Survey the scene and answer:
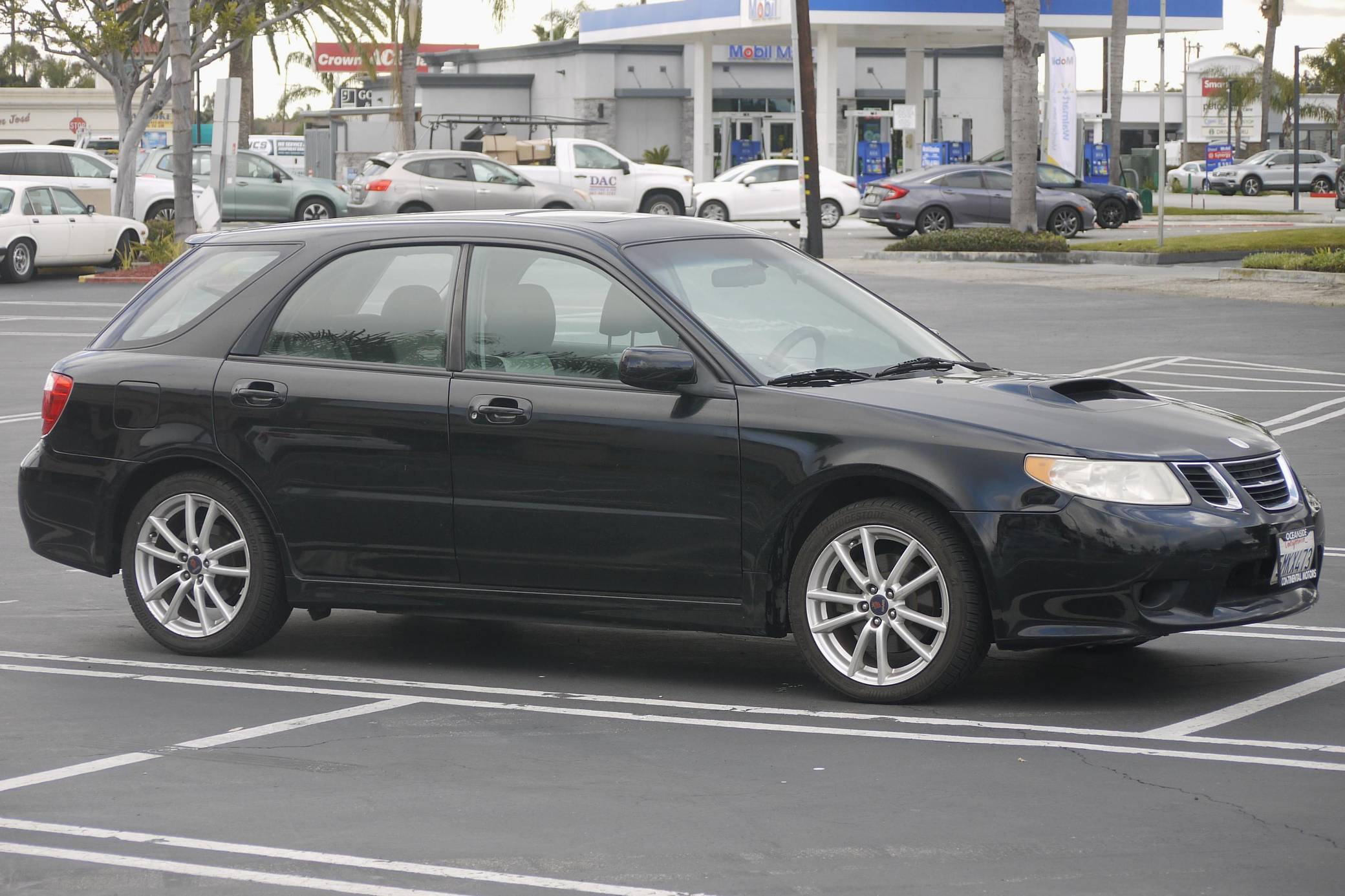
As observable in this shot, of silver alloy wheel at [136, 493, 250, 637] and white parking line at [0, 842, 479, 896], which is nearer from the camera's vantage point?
white parking line at [0, 842, 479, 896]

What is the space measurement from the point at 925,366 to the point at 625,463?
1209 mm

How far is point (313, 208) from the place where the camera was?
37094 mm

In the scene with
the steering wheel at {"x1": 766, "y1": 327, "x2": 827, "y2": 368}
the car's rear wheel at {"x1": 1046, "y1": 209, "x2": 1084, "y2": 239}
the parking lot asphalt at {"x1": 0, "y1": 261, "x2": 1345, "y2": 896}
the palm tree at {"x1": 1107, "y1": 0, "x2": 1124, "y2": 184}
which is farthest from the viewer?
the palm tree at {"x1": 1107, "y1": 0, "x2": 1124, "y2": 184}

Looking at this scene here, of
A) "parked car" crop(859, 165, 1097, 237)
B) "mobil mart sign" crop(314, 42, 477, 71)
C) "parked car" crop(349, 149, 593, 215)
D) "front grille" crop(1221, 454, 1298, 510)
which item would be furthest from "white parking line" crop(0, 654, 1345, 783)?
"mobil mart sign" crop(314, 42, 477, 71)

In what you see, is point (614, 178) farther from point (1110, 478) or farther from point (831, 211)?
point (1110, 478)

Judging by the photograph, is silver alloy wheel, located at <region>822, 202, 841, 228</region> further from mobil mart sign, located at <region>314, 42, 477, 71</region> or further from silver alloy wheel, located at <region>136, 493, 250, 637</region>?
silver alloy wheel, located at <region>136, 493, 250, 637</region>

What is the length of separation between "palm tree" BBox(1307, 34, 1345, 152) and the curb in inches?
2593

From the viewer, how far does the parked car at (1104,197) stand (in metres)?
38.5

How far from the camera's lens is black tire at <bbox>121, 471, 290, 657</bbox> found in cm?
711

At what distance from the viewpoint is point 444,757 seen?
5.77 m

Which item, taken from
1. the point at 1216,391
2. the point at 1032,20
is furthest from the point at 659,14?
the point at 1216,391

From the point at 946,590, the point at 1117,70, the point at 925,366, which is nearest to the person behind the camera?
the point at 946,590

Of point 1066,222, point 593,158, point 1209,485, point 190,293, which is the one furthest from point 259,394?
point 593,158

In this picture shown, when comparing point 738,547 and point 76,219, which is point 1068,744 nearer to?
point 738,547
